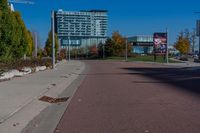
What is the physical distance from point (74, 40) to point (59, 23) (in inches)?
724

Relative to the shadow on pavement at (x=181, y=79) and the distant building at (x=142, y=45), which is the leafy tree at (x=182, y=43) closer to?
the distant building at (x=142, y=45)

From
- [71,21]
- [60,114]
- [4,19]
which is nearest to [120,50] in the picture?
[71,21]

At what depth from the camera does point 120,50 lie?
137875mm

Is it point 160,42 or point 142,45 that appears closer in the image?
point 160,42

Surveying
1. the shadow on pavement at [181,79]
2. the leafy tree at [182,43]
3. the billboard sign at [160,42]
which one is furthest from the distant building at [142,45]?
the shadow on pavement at [181,79]

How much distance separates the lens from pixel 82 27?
150500mm

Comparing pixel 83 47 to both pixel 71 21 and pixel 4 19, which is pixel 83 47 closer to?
pixel 71 21

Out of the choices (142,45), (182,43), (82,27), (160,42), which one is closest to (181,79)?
(160,42)

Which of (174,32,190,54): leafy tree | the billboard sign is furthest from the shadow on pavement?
(174,32,190,54): leafy tree

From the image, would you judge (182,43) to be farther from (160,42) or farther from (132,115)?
(132,115)

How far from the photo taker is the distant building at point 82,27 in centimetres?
13262

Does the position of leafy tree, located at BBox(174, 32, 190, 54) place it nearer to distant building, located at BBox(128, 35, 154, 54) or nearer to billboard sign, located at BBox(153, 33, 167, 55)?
billboard sign, located at BBox(153, 33, 167, 55)

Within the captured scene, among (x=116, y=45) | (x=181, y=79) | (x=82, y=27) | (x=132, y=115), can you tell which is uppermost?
(x=82, y=27)

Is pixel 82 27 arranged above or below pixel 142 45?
above
